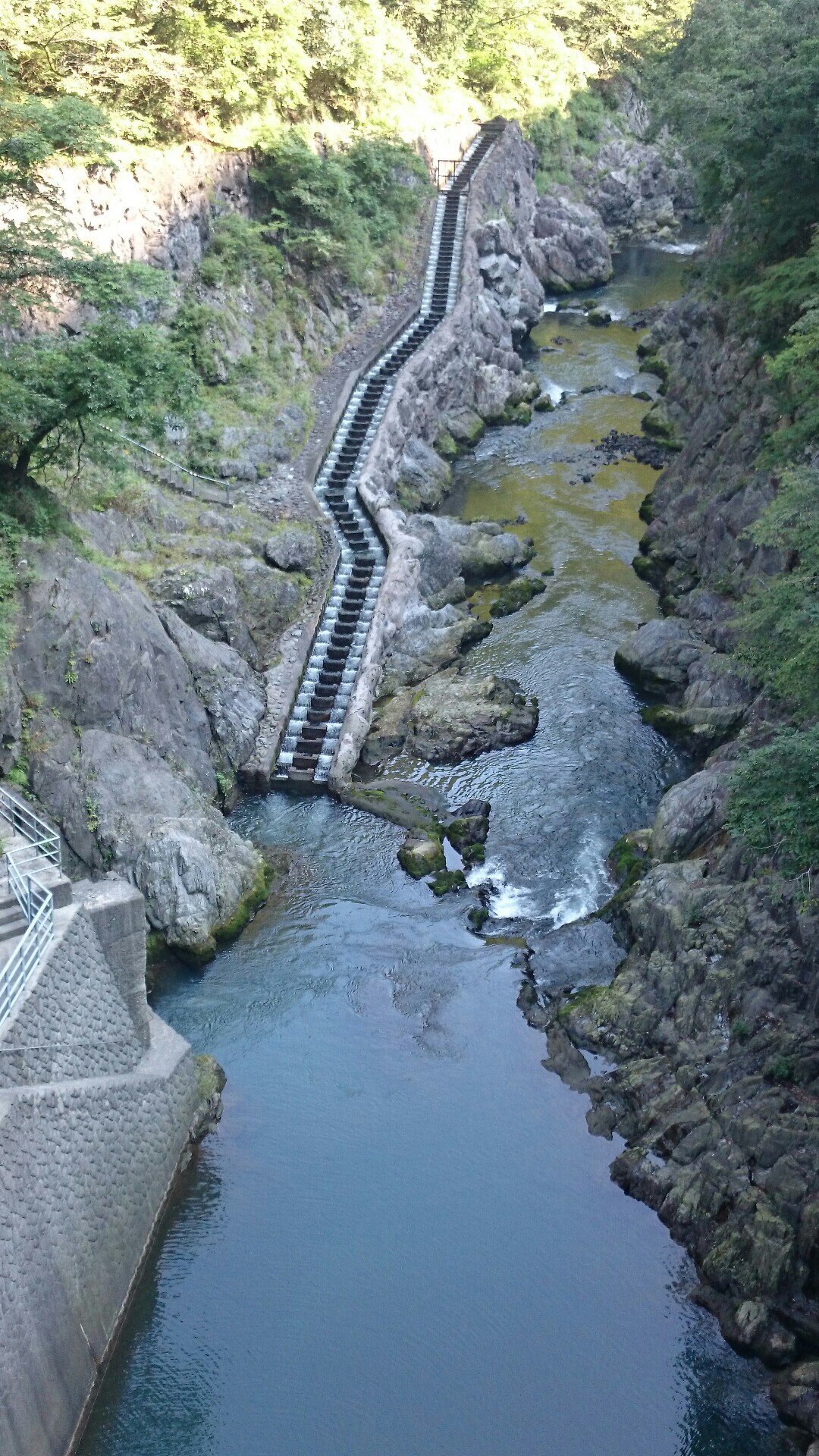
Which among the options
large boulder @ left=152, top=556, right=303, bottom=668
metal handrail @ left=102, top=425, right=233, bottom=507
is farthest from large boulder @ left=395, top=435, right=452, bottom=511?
large boulder @ left=152, top=556, right=303, bottom=668

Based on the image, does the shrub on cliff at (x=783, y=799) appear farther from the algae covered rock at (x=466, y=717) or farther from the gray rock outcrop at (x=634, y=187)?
the gray rock outcrop at (x=634, y=187)

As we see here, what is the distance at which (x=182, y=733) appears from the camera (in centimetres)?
2792

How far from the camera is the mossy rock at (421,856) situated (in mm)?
27344

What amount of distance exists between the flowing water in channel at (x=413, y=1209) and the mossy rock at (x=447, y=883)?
34 cm

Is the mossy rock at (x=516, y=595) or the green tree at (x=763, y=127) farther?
the mossy rock at (x=516, y=595)

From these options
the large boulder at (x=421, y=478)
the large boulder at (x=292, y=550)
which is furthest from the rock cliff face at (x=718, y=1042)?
the large boulder at (x=421, y=478)

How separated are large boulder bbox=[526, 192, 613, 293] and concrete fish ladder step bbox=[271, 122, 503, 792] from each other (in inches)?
515

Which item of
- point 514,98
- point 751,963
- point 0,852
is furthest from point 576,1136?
point 514,98

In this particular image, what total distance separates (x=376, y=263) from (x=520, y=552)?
16.4 meters

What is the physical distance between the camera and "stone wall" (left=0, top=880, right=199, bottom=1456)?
51.3 ft

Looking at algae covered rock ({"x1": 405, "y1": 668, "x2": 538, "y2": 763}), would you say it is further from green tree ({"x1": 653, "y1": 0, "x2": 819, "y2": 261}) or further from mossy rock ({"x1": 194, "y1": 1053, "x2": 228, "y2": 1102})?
green tree ({"x1": 653, "y1": 0, "x2": 819, "y2": 261})

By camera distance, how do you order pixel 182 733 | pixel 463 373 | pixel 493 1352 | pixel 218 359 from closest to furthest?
pixel 493 1352 → pixel 182 733 → pixel 218 359 → pixel 463 373

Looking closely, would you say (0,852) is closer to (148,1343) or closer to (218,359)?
(148,1343)

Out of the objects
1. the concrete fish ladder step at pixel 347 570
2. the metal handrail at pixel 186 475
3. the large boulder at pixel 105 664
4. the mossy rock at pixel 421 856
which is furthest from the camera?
the metal handrail at pixel 186 475
